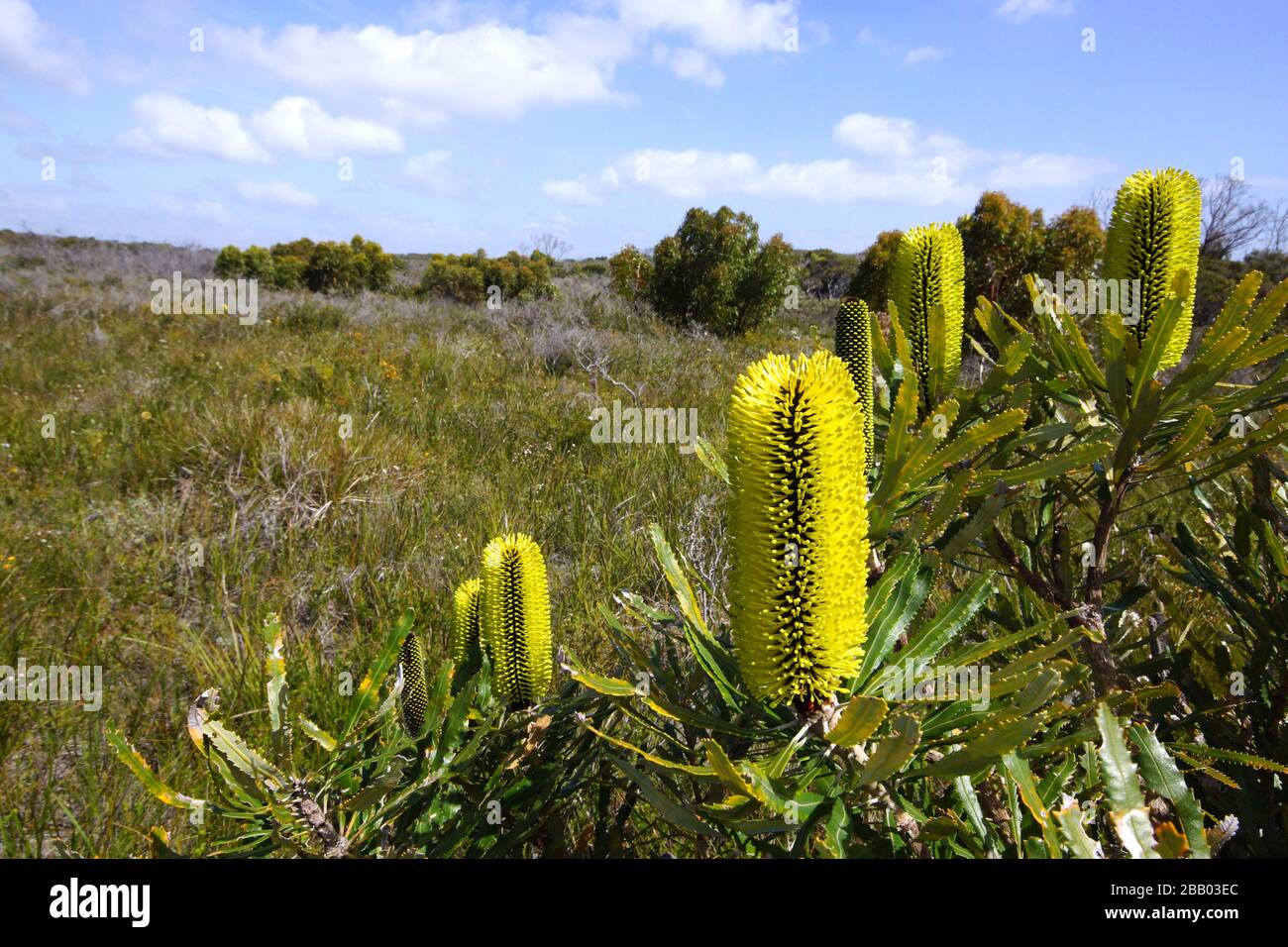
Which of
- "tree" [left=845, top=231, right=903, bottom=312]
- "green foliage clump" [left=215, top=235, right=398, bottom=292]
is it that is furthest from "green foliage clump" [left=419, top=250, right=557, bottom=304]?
"tree" [left=845, top=231, right=903, bottom=312]

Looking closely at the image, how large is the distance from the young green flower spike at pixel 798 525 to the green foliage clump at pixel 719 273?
15.6m

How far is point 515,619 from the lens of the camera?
1416 millimetres

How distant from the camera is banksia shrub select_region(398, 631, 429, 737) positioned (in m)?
1.47

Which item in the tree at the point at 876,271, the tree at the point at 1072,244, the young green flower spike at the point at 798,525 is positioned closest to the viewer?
the young green flower spike at the point at 798,525

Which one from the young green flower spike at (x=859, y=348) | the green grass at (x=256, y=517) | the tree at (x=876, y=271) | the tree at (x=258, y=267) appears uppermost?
the tree at (x=258, y=267)

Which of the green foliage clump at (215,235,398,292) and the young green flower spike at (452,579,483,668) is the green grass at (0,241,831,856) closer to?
the young green flower spike at (452,579,483,668)

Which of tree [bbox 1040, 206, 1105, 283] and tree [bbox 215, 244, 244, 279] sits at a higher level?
tree [bbox 215, 244, 244, 279]

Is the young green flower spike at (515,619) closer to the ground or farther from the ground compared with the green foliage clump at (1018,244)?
closer to the ground

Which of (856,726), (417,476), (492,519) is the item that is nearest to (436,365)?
(417,476)

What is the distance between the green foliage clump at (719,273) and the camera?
53.4 feet

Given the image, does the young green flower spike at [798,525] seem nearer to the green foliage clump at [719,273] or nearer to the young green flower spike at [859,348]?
the young green flower spike at [859,348]

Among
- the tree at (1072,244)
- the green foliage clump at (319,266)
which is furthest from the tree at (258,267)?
the tree at (1072,244)

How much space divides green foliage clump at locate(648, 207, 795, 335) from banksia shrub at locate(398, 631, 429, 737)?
15.2 metres
